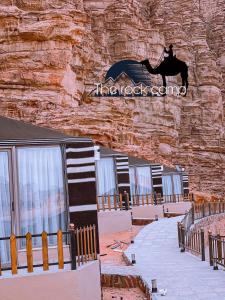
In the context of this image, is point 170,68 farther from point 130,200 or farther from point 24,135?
point 24,135

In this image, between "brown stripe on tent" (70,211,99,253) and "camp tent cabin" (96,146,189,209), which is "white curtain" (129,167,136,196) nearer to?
"camp tent cabin" (96,146,189,209)

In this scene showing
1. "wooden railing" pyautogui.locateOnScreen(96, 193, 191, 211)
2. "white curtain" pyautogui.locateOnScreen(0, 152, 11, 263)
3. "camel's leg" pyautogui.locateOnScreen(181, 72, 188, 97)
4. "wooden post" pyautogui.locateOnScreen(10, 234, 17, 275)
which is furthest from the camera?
"camel's leg" pyautogui.locateOnScreen(181, 72, 188, 97)

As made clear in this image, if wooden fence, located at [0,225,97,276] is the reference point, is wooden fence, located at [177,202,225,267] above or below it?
below

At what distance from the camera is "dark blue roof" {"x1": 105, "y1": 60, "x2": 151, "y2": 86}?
2591 inches

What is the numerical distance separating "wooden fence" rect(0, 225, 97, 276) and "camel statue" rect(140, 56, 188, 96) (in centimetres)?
5863

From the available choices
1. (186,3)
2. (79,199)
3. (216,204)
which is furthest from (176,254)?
(186,3)

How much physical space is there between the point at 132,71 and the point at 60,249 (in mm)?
58711

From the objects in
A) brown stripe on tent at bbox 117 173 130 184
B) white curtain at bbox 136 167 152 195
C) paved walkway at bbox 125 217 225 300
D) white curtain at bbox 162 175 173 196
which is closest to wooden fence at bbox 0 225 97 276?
paved walkway at bbox 125 217 225 300

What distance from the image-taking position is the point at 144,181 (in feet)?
117

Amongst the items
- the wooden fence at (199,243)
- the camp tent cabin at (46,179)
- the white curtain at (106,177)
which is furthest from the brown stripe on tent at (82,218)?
the white curtain at (106,177)

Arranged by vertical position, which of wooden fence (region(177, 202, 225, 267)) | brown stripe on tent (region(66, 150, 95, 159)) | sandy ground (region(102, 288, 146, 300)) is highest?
brown stripe on tent (region(66, 150, 95, 159))

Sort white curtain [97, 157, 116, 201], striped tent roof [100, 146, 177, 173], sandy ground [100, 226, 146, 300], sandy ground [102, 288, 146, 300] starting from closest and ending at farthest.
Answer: sandy ground [102, 288, 146, 300] < sandy ground [100, 226, 146, 300] < white curtain [97, 157, 116, 201] < striped tent roof [100, 146, 177, 173]

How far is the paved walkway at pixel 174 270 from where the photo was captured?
1116cm

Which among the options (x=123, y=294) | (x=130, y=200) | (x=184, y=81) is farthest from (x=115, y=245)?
(x=184, y=81)
